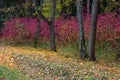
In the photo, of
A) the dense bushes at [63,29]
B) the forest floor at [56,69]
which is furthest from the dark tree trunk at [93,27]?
the dense bushes at [63,29]

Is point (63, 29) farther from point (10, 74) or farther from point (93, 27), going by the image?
point (10, 74)

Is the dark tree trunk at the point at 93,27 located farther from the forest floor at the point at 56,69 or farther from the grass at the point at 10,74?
the grass at the point at 10,74

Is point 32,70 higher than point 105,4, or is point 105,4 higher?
point 105,4

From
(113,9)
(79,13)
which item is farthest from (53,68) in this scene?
(113,9)

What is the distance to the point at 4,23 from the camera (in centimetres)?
3609

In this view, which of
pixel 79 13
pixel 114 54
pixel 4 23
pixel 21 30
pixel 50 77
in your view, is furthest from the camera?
pixel 4 23

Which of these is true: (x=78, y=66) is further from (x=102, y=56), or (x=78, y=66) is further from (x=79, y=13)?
(x=102, y=56)

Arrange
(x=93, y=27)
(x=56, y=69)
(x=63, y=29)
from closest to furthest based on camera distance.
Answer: (x=56, y=69), (x=93, y=27), (x=63, y=29)

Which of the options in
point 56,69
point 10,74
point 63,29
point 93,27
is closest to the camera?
point 56,69

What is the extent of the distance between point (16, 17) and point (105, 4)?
10610 millimetres

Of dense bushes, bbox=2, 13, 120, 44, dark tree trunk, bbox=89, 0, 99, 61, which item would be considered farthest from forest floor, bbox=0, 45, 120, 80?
dense bushes, bbox=2, 13, 120, 44

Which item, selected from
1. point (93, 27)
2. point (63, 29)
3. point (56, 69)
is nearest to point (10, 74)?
point (56, 69)

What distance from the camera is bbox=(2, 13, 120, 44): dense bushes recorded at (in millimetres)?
24594

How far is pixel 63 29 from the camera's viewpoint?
29.5 meters
